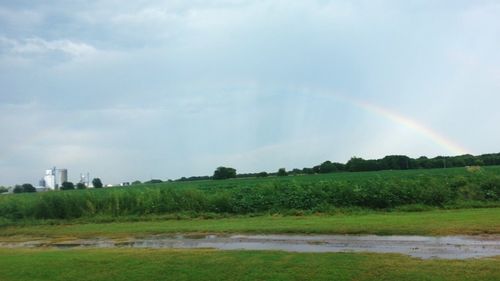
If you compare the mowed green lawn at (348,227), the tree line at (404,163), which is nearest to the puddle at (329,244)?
the mowed green lawn at (348,227)

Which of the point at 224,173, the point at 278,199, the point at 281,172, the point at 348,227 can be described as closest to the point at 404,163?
the point at 281,172

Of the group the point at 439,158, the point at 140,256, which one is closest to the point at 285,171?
the point at 439,158

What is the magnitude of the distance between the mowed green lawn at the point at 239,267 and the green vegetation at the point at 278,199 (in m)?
13.4

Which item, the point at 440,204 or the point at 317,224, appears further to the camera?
the point at 440,204

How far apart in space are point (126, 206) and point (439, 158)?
262 feet

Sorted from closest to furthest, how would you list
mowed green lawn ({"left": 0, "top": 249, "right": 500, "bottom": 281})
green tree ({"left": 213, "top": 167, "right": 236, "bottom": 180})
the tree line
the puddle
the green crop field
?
mowed green lawn ({"left": 0, "top": 249, "right": 500, "bottom": 281}), the green crop field, the puddle, the tree line, green tree ({"left": 213, "top": 167, "right": 236, "bottom": 180})

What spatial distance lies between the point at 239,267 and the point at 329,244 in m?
4.14

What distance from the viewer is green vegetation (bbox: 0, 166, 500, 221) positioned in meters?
24.8

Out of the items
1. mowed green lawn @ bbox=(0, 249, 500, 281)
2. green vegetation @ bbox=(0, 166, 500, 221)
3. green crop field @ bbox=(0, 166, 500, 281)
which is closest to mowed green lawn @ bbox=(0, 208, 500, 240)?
green crop field @ bbox=(0, 166, 500, 281)

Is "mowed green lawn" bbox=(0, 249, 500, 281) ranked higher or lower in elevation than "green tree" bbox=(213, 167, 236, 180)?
lower

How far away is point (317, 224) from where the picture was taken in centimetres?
1812

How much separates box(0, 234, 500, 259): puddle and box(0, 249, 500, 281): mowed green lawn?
1162mm

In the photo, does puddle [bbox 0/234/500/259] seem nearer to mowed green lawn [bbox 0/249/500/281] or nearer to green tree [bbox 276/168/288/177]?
mowed green lawn [bbox 0/249/500/281]

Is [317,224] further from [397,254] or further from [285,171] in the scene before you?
[285,171]
